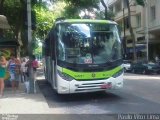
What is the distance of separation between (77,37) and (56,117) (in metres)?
4.68

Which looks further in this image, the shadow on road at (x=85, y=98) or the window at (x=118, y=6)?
the window at (x=118, y=6)

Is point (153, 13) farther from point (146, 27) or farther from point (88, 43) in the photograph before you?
point (88, 43)

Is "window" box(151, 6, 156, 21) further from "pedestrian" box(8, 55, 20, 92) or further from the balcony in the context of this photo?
"pedestrian" box(8, 55, 20, 92)

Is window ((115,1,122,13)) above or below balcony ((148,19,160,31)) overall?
above

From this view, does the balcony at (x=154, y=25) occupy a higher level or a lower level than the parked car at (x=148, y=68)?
higher

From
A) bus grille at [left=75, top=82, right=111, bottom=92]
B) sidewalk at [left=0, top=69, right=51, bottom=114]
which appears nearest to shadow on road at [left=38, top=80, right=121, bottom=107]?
bus grille at [left=75, top=82, right=111, bottom=92]

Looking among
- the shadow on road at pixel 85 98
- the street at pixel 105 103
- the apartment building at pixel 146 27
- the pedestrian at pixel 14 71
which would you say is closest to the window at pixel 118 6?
the apartment building at pixel 146 27

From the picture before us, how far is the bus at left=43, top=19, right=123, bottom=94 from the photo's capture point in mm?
15500

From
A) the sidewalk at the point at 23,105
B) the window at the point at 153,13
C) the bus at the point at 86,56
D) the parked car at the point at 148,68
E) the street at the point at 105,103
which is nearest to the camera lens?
the sidewalk at the point at 23,105

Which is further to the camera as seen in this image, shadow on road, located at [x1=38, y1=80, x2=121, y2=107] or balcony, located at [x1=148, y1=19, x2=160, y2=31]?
balcony, located at [x1=148, y1=19, x2=160, y2=31]

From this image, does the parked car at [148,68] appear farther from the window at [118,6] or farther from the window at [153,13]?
the window at [118,6]

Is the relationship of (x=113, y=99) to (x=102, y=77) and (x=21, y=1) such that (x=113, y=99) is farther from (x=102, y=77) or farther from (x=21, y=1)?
(x=21, y=1)

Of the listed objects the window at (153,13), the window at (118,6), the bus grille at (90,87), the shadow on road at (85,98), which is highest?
the window at (118,6)

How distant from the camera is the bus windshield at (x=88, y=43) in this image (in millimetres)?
15652
